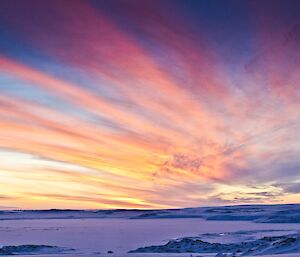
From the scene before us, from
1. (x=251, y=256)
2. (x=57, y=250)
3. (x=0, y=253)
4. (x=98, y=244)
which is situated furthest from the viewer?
(x=98, y=244)

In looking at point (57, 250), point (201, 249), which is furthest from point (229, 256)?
point (57, 250)

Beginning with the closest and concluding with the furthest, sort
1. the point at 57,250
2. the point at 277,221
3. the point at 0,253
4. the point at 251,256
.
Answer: the point at 251,256, the point at 0,253, the point at 57,250, the point at 277,221

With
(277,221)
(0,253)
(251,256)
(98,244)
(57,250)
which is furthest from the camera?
(277,221)

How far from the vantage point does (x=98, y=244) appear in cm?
2277

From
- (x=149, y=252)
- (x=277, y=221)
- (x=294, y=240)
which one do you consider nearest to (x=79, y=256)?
(x=149, y=252)

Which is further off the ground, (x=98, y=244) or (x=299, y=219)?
(x=299, y=219)

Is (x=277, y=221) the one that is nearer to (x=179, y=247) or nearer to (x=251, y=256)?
(x=179, y=247)

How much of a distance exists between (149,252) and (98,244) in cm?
420

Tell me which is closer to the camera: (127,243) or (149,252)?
(149,252)

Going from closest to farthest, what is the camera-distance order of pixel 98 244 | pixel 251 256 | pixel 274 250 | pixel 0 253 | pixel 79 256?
pixel 251 256 → pixel 274 250 → pixel 79 256 → pixel 0 253 → pixel 98 244

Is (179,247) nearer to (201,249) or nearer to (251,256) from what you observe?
(201,249)

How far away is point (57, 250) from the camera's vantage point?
20359mm

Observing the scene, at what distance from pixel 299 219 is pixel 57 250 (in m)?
33.5

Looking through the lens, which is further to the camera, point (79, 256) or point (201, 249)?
point (201, 249)
